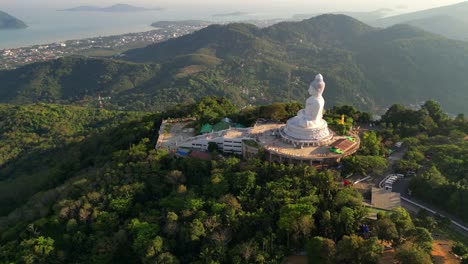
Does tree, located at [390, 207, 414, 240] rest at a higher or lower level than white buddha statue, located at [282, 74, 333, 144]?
lower

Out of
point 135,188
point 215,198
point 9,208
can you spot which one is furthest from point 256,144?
point 9,208

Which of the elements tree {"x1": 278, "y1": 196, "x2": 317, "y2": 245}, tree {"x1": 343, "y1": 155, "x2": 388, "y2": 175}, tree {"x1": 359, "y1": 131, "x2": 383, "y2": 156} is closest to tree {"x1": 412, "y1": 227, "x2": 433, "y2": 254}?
tree {"x1": 278, "y1": 196, "x2": 317, "y2": 245}

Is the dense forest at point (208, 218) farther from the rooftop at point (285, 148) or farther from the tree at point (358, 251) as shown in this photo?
the rooftop at point (285, 148)

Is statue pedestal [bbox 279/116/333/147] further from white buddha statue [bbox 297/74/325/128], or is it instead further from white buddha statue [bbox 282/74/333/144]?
white buddha statue [bbox 297/74/325/128]

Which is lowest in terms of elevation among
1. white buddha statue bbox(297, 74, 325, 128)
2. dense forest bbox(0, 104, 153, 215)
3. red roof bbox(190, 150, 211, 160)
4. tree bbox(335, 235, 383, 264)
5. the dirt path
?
dense forest bbox(0, 104, 153, 215)

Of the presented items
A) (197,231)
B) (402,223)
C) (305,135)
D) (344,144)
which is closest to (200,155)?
(305,135)

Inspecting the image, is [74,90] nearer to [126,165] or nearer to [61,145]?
[61,145]

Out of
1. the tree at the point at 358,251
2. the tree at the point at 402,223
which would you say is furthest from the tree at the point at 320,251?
the tree at the point at 402,223
